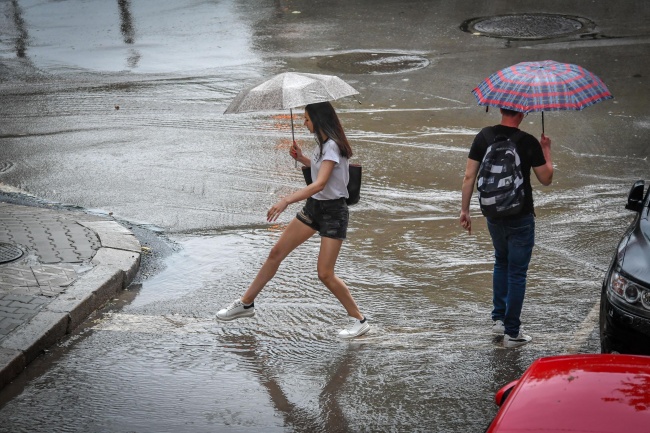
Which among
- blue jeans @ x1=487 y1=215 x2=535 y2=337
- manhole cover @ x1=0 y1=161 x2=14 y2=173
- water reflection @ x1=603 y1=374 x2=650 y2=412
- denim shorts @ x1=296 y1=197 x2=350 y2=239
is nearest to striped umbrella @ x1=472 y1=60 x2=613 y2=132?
blue jeans @ x1=487 y1=215 x2=535 y2=337

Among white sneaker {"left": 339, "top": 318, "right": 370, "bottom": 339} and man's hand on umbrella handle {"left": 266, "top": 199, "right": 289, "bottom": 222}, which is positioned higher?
man's hand on umbrella handle {"left": 266, "top": 199, "right": 289, "bottom": 222}

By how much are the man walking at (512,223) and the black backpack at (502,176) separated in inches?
0.5

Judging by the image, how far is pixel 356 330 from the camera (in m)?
6.75

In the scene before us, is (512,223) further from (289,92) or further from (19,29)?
(19,29)

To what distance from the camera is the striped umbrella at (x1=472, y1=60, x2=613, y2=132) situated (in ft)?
20.0

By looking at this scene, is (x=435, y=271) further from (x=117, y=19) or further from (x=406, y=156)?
(x=117, y=19)

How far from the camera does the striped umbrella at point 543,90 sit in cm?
609

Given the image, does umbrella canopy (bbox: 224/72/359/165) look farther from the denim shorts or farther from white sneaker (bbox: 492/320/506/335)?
white sneaker (bbox: 492/320/506/335)

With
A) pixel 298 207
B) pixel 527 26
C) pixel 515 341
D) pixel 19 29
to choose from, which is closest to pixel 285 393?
pixel 515 341

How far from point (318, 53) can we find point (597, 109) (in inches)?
212

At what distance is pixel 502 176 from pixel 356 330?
5.03 feet

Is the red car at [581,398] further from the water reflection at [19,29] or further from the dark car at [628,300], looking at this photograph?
the water reflection at [19,29]

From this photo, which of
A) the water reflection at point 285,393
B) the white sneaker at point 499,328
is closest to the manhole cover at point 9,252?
the water reflection at point 285,393

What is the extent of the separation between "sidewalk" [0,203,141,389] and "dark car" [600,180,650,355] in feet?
12.6
